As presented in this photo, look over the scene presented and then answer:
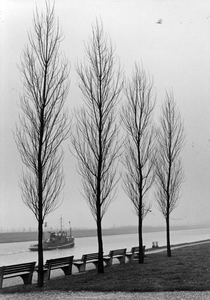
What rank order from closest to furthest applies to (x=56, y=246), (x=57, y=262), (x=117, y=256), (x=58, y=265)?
1. (x=57, y=262)
2. (x=58, y=265)
3. (x=117, y=256)
4. (x=56, y=246)

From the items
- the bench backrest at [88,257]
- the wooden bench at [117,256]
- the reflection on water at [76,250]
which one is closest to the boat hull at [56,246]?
the reflection on water at [76,250]

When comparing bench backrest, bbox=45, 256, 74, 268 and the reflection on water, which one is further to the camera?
the reflection on water

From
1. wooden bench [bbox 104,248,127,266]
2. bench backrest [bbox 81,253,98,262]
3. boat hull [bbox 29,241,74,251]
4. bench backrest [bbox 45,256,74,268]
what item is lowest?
boat hull [bbox 29,241,74,251]

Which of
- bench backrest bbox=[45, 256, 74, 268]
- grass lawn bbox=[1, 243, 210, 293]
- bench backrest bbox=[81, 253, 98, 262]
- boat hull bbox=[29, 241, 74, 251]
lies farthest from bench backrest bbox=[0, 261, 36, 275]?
boat hull bbox=[29, 241, 74, 251]

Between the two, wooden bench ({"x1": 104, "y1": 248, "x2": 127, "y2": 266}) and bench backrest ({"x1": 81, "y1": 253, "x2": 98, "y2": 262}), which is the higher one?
bench backrest ({"x1": 81, "y1": 253, "x2": 98, "y2": 262})

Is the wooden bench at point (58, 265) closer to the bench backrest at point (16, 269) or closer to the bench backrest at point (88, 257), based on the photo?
the bench backrest at point (16, 269)

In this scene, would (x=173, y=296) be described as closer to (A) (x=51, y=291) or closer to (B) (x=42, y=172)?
(A) (x=51, y=291)

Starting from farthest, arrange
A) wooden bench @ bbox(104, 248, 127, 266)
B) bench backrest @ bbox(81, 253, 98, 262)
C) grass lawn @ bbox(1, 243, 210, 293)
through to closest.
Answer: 1. wooden bench @ bbox(104, 248, 127, 266)
2. bench backrest @ bbox(81, 253, 98, 262)
3. grass lawn @ bbox(1, 243, 210, 293)

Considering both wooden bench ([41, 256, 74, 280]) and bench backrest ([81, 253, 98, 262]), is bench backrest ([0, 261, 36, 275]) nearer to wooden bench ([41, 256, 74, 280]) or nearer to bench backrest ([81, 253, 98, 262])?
wooden bench ([41, 256, 74, 280])

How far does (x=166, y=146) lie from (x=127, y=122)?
4078mm

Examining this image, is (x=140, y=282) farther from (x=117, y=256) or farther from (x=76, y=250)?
(x=76, y=250)

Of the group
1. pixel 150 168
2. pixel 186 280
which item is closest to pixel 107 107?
pixel 150 168

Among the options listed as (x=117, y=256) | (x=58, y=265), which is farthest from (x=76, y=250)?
(x=58, y=265)

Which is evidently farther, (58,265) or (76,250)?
(76,250)
